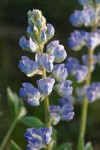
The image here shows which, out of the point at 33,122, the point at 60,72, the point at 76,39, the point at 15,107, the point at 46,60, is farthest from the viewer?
the point at 76,39

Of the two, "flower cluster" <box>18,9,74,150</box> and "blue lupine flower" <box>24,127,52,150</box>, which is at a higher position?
"flower cluster" <box>18,9,74,150</box>

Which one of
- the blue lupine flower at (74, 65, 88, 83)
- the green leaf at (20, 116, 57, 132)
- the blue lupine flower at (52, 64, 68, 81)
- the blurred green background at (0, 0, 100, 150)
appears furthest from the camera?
the blurred green background at (0, 0, 100, 150)

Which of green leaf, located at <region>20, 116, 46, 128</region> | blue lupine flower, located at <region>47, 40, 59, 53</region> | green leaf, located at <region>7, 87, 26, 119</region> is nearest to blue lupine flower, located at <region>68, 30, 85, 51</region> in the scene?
green leaf, located at <region>7, 87, 26, 119</region>

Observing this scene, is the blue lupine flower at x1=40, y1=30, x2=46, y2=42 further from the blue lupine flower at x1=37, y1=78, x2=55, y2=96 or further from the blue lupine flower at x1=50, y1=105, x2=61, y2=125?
the blue lupine flower at x1=50, y1=105, x2=61, y2=125

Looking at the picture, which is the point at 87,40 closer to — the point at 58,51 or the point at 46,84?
the point at 58,51

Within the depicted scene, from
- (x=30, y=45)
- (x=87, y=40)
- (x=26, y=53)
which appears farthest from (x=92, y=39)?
(x=26, y=53)

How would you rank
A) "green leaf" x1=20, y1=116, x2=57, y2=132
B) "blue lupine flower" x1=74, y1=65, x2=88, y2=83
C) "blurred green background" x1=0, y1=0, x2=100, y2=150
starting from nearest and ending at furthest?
"green leaf" x1=20, y1=116, x2=57, y2=132 → "blue lupine flower" x1=74, y1=65, x2=88, y2=83 → "blurred green background" x1=0, y1=0, x2=100, y2=150

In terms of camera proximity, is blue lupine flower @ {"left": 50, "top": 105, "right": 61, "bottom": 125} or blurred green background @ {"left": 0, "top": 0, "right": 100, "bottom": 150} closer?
blue lupine flower @ {"left": 50, "top": 105, "right": 61, "bottom": 125}

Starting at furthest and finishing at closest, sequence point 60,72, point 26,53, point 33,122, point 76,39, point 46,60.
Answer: point 26,53, point 76,39, point 33,122, point 60,72, point 46,60
